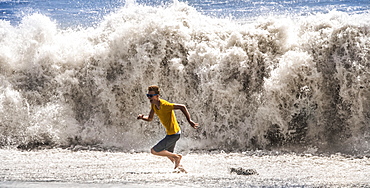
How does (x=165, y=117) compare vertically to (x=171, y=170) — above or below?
above

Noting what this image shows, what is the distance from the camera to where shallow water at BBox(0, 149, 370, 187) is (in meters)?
6.00

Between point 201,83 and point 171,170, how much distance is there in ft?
8.96

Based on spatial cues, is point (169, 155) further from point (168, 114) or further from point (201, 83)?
point (201, 83)

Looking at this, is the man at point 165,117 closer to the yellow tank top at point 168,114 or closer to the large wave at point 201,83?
the yellow tank top at point 168,114

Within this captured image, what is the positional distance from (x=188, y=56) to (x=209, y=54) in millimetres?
438

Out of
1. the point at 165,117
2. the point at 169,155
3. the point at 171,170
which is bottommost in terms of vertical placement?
the point at 171,170

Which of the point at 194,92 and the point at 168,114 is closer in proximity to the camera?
the point at 168,114

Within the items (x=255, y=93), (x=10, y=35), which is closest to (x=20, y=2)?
(x=10, y=35)

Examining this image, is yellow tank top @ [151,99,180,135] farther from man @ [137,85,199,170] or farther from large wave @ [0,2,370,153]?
large wave @ [0,2,370,153]

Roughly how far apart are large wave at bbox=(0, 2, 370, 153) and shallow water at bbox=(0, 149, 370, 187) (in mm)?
699

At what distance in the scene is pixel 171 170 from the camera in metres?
6.81

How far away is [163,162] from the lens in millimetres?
7676

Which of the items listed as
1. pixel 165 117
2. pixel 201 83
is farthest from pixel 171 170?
pixel 201 83

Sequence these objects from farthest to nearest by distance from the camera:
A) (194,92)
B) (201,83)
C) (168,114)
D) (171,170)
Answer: (194,92) → (201,83) → (171,170) → (168,114)
